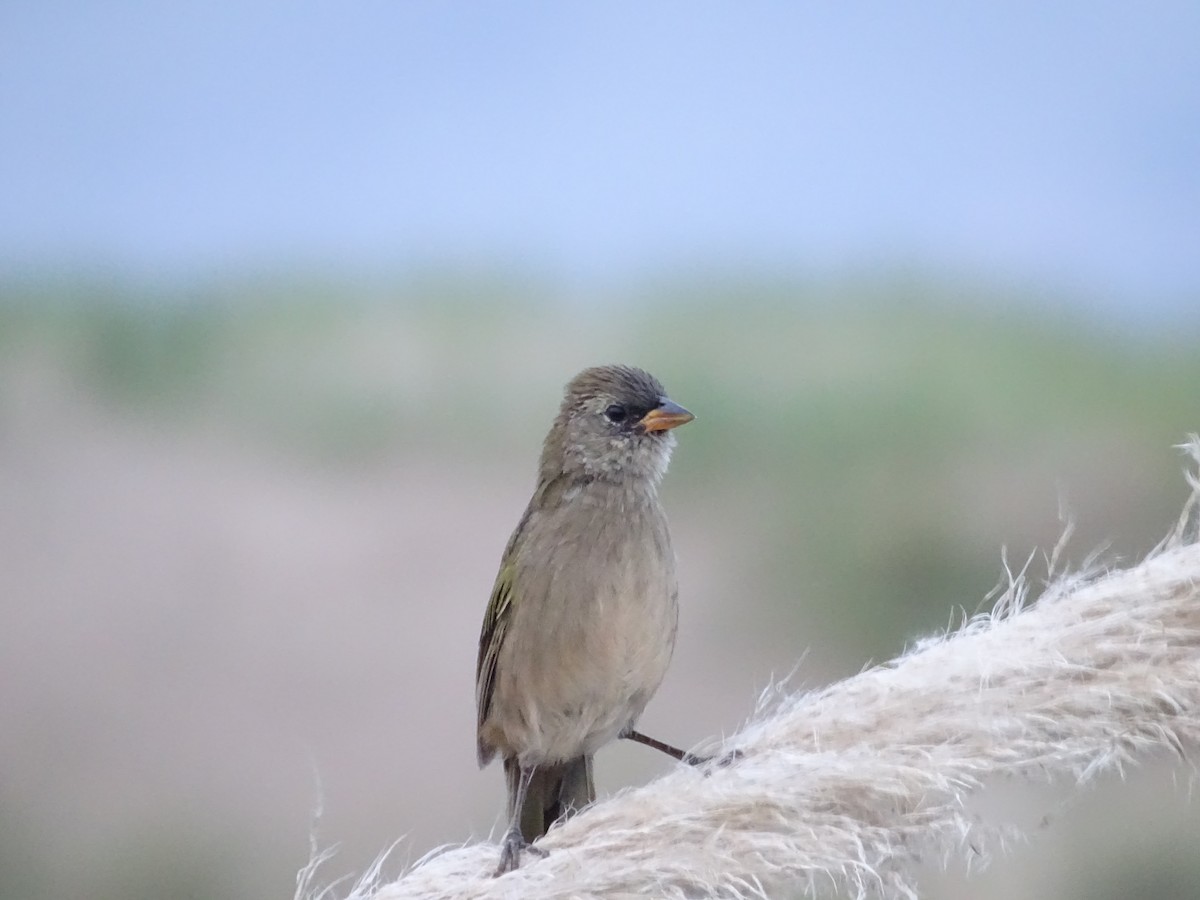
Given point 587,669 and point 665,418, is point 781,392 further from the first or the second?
point 587,669

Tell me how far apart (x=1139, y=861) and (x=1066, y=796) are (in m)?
0.46

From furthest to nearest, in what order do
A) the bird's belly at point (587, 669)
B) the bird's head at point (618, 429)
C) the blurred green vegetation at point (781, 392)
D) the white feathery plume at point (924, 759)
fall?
the blurred green vegetation at point (781, 392) < the bird's head at point (618, 429) < the bird's belly at point (587, 669) < the white feathery plume at point (924, 759)

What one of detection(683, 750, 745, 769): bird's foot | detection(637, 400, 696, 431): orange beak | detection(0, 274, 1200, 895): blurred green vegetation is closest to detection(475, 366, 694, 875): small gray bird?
detection(637, 400, 696, 431): orange beak

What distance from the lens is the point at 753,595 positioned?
1.71 m

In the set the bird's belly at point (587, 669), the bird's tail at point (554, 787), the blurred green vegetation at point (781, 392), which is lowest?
the bird's tail at point (554, 787)

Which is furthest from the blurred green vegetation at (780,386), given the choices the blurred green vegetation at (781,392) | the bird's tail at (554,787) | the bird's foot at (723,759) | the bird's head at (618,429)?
the bird's foot at (723,759)

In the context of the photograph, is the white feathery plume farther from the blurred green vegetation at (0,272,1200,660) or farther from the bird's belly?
the blurred green vegetation at (0,272,1200,660)

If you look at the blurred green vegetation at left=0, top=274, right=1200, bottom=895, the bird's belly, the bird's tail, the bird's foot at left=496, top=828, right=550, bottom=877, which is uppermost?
the blurred green vegetation at left=0, top=274, right=1200, bottom=895

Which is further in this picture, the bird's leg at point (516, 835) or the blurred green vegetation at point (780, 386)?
the blurred green vegetation at point (780, 386)

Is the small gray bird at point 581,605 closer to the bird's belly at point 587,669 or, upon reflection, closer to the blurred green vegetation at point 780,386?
the bird's belly at point 587,669

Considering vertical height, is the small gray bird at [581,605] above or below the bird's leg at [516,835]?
above

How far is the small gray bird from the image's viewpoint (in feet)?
4.18

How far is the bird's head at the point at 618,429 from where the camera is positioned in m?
1.37

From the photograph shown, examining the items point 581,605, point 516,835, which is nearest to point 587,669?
point 581,605
